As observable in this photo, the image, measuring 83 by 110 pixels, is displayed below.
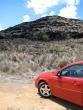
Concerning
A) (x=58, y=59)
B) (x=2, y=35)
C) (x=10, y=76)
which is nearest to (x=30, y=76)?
(x=10, y=76)

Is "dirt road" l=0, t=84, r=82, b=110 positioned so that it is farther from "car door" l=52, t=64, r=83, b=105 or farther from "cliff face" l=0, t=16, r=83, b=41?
"cliff face" l=0, t=16, r=83, b=41

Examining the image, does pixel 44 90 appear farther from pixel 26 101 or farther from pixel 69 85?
pixel 69 85

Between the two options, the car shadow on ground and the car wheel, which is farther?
the car wheel

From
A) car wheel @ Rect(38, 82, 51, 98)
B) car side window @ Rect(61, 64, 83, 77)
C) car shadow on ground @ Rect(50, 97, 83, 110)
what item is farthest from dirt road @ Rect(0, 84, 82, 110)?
car side window @ Rect(61, 64, 83, 77)

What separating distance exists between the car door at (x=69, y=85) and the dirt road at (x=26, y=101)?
1.18 feet

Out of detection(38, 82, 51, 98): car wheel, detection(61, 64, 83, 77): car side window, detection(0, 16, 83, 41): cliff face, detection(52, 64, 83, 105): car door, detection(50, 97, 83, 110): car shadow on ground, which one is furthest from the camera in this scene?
detection(0, 16, 83, 41): cliff face

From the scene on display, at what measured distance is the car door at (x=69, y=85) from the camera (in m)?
10.4

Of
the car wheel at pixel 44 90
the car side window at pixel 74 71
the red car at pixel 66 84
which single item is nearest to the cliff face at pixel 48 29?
the car wheel at pixel 44 90

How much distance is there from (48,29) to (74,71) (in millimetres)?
32273

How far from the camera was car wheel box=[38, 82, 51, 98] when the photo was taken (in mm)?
12172

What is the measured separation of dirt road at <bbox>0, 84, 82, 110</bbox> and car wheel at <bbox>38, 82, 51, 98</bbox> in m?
0.18

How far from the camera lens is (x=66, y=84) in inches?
433

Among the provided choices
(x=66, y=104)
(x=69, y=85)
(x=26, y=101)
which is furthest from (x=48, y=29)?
(x=69, y=85)

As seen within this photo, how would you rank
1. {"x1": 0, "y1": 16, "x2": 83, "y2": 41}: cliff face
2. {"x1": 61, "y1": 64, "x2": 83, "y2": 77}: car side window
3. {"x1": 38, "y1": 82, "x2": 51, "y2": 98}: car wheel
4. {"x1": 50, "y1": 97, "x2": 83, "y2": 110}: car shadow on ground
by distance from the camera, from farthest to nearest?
{"x1": 0, "y1": 16, "x2": 83, "y2": 41}: cliff face → {"x1": 38, "y1": 82, "x2": 51, "y2": 98}: car wheel → {"x1": 50, "y1": 97, "x2": 83, "y2": 110}: car shadow on ground → {"x1": 61, "y1": 64, "x2": 83, "y2": 77}: car side window
